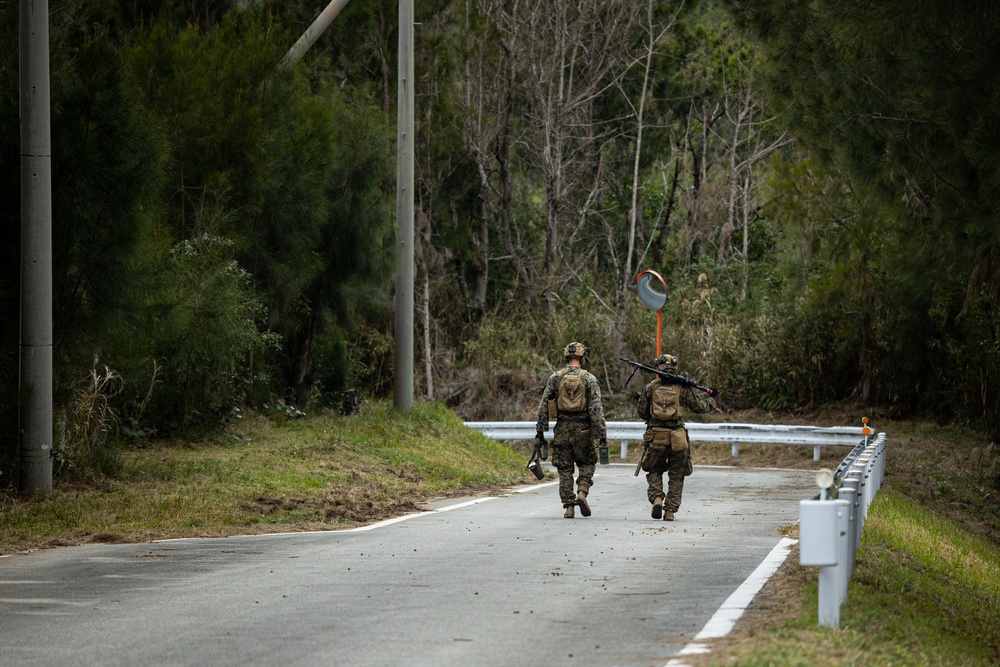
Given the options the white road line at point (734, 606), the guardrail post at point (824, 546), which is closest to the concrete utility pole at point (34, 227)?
the white road line at point (734, 606)

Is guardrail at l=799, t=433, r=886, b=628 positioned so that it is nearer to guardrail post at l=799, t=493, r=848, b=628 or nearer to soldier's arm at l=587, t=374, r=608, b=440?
guardrail post at l=799, t=493, r=848, b=628

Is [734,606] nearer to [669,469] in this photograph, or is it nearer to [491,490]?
[669,469]

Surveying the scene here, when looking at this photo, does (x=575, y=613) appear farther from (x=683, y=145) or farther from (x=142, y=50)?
(x=683, y=145)

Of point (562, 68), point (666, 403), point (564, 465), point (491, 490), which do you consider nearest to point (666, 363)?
point (666, 403)

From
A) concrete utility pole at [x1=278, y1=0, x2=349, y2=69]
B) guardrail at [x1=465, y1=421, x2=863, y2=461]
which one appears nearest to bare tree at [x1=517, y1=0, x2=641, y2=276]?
guardrail at [x1=465, y1=421, x2=863, y2=461]

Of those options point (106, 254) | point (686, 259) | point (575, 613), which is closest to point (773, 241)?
point (686, 259)

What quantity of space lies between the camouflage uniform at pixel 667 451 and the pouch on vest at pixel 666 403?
45 mm

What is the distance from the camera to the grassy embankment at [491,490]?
28.0 ft

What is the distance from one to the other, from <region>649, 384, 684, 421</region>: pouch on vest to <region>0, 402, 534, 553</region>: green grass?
3297 mm

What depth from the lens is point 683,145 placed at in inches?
1695

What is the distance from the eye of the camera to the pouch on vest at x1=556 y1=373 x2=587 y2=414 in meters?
15.9

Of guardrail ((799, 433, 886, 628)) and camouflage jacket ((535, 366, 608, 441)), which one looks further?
camouflage jacket ((535, 366, 608, 441))

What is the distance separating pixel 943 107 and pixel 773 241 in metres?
26.4

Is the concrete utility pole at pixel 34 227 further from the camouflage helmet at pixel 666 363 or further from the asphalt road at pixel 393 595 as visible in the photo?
the camouflage helmet at pixel 666 363
